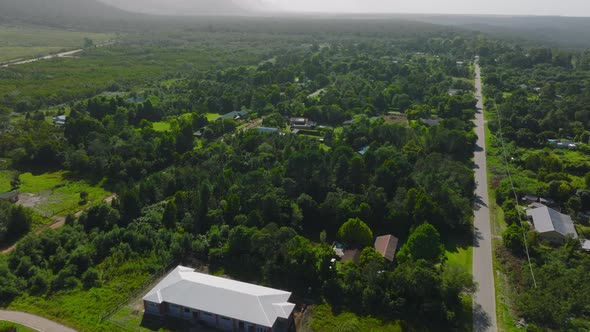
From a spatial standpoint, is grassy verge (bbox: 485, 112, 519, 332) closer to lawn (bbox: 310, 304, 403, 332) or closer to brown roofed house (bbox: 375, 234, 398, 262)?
lawn (bbox: 310, 304, 403, 332)

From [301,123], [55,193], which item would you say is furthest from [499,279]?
[301,123]

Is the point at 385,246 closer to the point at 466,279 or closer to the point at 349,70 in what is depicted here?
the point at 466,279

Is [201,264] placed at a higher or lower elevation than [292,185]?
lower

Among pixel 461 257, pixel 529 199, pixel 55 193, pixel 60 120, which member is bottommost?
pixel 461 257

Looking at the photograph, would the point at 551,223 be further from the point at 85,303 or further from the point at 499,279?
the point at 85,303

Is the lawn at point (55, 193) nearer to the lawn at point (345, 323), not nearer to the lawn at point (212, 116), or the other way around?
the lawn at point (345, 323)

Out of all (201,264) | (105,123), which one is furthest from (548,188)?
(105,123)

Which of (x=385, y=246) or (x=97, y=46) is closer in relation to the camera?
(x=385, y=246)
